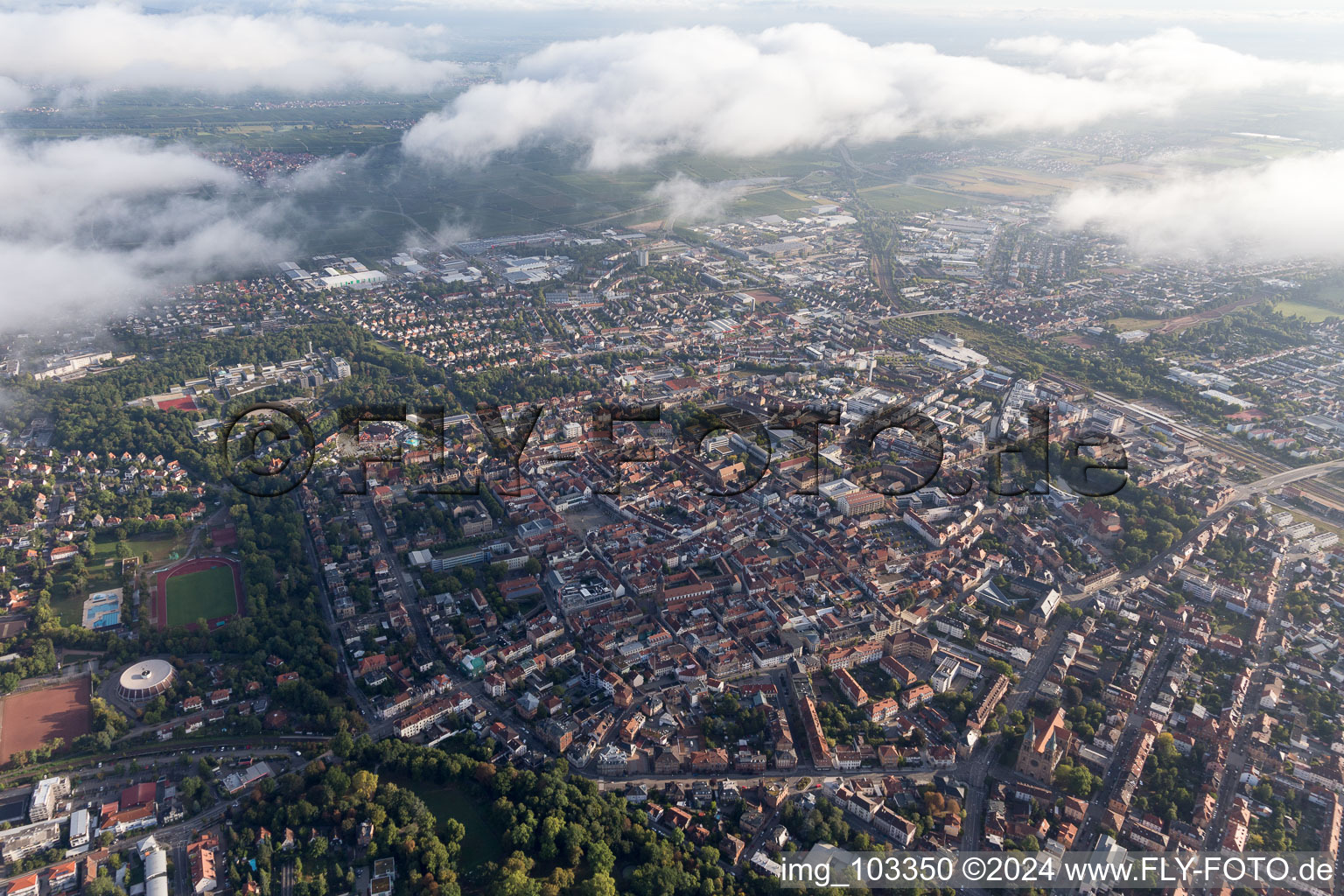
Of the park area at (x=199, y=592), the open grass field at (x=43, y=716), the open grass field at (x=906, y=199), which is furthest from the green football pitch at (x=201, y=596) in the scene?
the open grass field at (x=906, y=199)

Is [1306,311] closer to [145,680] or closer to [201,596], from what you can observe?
[201,596]

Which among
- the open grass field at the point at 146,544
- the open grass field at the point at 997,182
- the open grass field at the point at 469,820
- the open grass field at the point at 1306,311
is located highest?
the open grass field at the point at 997,182

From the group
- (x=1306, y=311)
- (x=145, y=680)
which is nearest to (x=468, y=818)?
(x=145, y=680)

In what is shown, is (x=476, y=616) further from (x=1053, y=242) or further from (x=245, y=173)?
(x=245, y=173)

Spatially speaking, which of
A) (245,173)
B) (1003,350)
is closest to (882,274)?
(1003,350)

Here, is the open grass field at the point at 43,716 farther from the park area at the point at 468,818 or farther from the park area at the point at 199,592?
the park area at the point at 468,818
